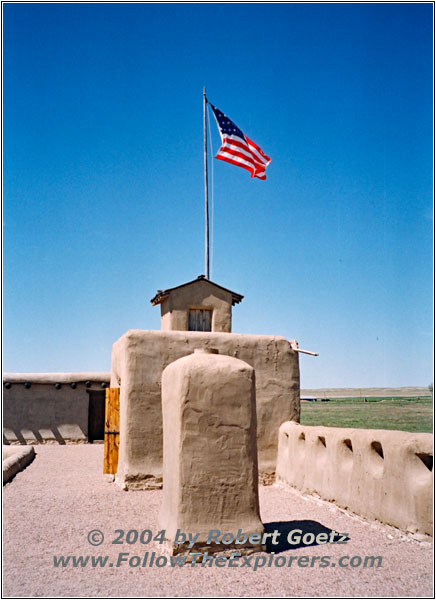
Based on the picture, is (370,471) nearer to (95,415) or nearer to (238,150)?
(238,150)

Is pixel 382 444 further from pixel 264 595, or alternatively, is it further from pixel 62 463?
pixel 62 463

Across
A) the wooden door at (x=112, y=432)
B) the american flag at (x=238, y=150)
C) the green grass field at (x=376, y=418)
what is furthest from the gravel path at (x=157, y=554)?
the green grass field at (x=376, y=418)

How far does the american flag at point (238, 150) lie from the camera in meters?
14.3

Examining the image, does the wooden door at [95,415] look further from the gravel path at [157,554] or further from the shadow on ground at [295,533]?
the shadow on ground at [295,533]

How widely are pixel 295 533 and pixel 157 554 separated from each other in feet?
6.70

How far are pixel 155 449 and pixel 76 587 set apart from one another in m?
5.18

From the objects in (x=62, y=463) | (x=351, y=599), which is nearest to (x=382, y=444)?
(x=351, y=599)

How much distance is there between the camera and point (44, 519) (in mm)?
7797

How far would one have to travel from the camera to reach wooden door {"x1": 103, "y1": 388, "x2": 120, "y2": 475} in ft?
35.8

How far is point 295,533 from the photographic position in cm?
709

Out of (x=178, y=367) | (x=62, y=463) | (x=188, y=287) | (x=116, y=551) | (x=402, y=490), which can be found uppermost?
(x=188, y=287)

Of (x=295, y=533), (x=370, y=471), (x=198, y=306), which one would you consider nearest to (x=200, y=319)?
(x=198, y=306)

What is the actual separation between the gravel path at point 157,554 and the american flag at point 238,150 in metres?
8.72

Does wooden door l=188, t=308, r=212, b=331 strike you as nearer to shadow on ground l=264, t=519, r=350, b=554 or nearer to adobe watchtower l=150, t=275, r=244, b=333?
adobe watchtower l=150, t=275, r=244, b=333
